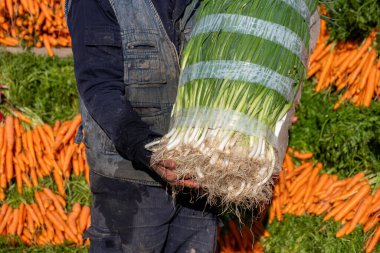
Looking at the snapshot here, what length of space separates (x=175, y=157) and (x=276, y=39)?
1.99ft

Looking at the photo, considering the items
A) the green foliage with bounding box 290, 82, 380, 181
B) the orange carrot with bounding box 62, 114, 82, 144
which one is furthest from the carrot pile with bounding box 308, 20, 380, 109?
the orange carrot with bounding box 62, 114, 82, 144

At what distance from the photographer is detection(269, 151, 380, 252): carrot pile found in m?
3.99

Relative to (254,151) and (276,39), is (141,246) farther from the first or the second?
(276,39)

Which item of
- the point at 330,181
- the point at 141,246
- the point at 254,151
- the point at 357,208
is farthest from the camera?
the point at 330,181

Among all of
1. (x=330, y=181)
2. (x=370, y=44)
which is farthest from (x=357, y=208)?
(x=370, y=44)

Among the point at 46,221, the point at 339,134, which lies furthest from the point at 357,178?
the point at 46,221

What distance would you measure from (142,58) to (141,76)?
0.24 ft

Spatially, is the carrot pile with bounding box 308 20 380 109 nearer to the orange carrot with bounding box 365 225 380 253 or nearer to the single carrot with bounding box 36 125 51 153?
the orange carrot with bounding box 365 225 380 253

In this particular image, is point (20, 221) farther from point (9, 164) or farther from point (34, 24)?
point (34, 24)

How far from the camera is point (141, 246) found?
8.91 feet

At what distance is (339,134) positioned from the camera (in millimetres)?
4211

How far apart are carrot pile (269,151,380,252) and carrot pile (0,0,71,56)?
213cm

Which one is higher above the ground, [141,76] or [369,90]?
[141,76]

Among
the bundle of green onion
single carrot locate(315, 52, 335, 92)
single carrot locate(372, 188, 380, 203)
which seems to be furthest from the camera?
single carrot locate(315, 52, 335, 92)
